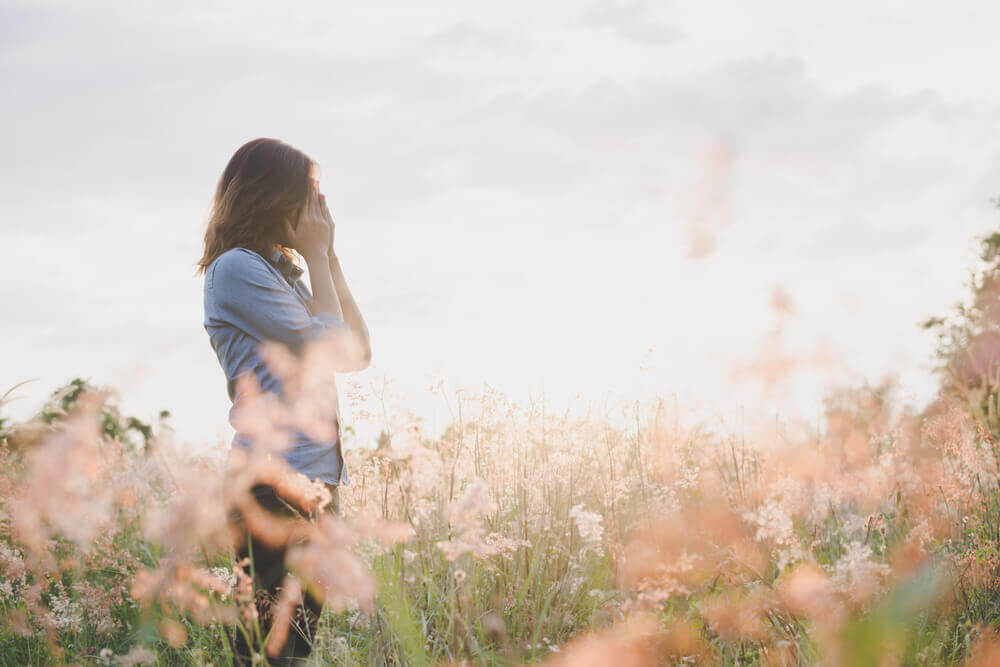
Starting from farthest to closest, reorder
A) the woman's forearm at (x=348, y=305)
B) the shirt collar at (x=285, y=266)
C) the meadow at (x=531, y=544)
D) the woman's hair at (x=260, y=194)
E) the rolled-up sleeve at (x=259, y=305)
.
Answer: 1. the woman's forearm at (x=348, y=305)
2. the shirt collar at (x=285, y=266)
3. the woman's hair at (x=260, y=194)
4. the rolled-up sleeve at (x=259, y=305)
5. the meadow at (x=531, y=544)

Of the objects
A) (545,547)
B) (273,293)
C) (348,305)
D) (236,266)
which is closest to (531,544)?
(545,547)

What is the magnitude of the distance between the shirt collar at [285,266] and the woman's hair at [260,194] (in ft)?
0.14

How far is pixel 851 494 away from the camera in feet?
14.1

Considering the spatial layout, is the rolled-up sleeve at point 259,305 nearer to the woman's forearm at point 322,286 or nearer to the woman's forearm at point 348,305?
the woman's forearm at point 322,286

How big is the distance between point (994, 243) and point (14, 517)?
59.5 ft

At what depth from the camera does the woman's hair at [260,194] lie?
8.42ft

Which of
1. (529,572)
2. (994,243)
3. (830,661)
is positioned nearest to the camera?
(830,661)

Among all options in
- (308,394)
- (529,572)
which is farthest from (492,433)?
(308,394)

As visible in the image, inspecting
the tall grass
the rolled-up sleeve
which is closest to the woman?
the rolled-up sleeve

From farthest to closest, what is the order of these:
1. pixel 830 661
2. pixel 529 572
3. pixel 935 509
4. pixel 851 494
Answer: pixel 851 494 → pixel 935 509 → pixel 529 572 → pixel 830 661

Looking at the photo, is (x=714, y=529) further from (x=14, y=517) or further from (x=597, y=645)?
(x=14, y=517)

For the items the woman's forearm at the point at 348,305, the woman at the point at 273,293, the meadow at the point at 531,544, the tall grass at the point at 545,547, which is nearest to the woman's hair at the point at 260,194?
the woman at the point at 273,293

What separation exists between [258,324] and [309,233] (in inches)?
17.3

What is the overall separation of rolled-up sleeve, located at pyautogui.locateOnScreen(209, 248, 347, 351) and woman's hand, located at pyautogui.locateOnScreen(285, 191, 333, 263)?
8.1 inches
